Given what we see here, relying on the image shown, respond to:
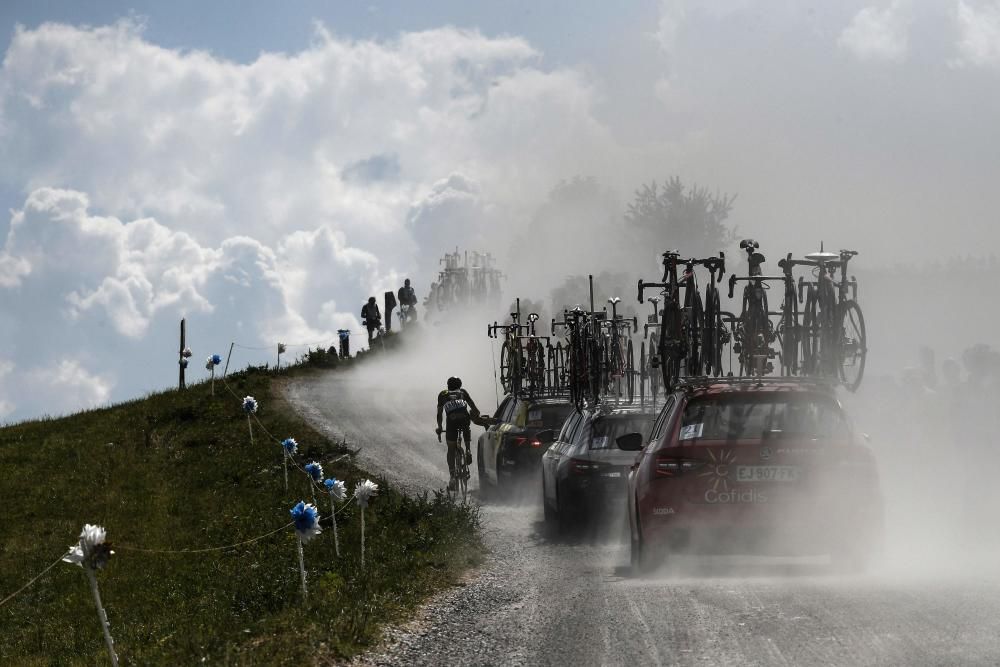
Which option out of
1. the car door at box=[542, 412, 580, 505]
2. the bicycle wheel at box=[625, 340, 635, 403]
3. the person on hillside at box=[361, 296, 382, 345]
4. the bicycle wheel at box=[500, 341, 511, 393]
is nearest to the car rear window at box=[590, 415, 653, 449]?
the car door at box=[542, 412, 580, 505]

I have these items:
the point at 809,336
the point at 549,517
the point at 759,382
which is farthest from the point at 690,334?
the point at 759,382

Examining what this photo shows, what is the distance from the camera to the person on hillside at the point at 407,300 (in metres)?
55.4

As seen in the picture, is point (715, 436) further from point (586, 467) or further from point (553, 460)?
point (553, 460)

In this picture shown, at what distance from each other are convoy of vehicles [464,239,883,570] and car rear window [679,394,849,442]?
1 cm

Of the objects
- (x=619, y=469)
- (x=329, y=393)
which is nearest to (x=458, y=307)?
(x=329, y=393)

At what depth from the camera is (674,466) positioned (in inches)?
455

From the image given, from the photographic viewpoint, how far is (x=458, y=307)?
199ft

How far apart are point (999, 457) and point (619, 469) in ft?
12.9

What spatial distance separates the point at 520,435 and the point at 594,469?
5649 millimetres

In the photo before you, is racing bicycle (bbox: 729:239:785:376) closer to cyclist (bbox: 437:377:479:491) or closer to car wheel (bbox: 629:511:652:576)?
cyclist (bbox: 437:377:479:491)

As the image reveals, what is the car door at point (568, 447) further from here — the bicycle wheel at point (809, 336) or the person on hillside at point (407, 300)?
the person on hillside at point (407, 300)

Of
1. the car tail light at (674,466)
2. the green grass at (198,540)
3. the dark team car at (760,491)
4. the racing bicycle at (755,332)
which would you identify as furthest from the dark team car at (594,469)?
the car tail light at (674,466)

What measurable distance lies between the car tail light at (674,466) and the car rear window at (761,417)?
202 mm

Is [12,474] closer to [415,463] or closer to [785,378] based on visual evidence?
[415,463]
